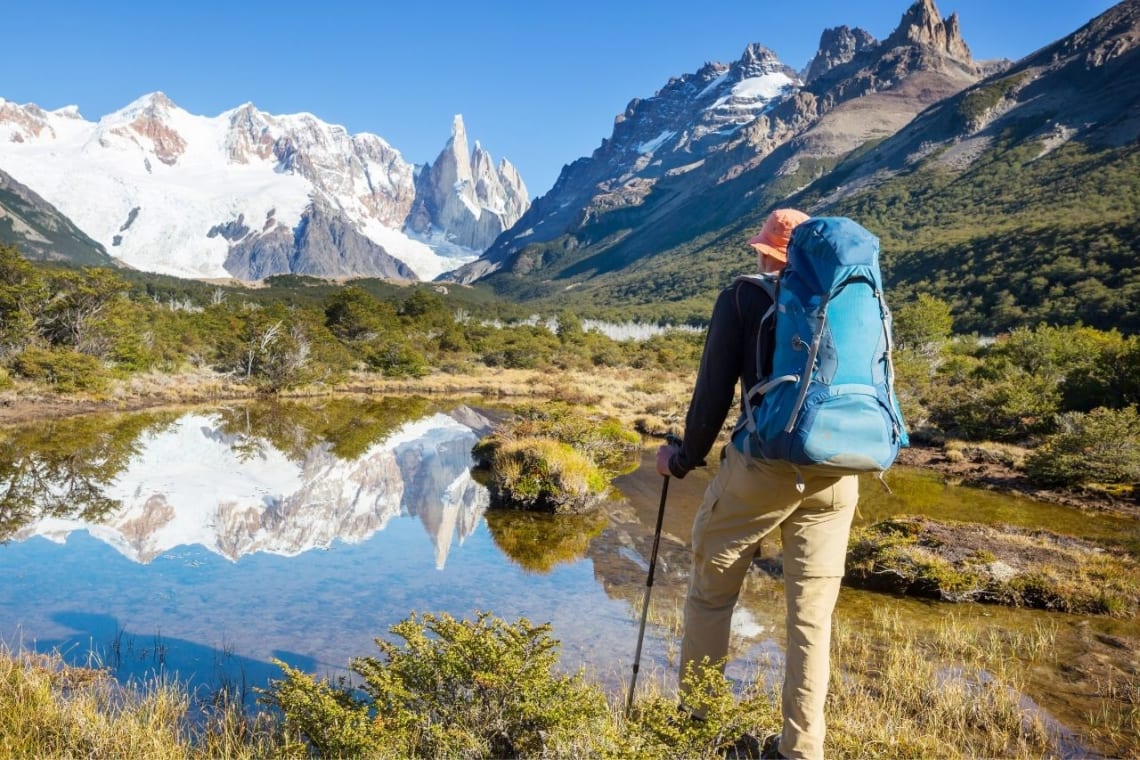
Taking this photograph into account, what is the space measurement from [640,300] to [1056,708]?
130896 mm

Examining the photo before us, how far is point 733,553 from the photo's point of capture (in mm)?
3244

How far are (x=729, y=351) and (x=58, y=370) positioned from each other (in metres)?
27.9

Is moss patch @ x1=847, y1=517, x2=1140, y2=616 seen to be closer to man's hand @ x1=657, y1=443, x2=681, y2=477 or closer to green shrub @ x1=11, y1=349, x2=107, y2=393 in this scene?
man's hand @ x1=657, y1=443, x2=681, y2=477

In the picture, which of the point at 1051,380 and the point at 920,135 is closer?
the point at 1051,380

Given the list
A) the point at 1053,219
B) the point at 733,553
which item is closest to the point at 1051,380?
the point at 733,553

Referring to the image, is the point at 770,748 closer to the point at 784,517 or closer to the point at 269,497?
the point at 784,517

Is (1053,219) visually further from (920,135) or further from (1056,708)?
(1056,708)

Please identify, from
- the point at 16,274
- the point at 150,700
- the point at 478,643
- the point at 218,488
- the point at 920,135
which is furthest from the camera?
the point at 920,135

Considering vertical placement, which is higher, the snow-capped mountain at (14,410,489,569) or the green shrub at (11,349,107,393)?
the green shrub at (11,349,107,393)

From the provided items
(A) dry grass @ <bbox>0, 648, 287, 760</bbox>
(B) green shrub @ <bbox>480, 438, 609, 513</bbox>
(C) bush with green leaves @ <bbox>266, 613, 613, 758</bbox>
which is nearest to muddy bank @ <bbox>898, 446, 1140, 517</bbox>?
(B) green shrub @ <bbox>480, 438, 609, 513</bbox>

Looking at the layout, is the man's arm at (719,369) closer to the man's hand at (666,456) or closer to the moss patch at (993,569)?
the man's hand at (666,456)

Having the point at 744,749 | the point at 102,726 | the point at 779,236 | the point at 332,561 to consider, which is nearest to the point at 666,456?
the point at 779,236

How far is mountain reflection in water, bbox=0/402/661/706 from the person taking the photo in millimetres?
5895

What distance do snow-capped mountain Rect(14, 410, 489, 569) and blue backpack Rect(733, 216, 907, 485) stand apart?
6.43 meters
